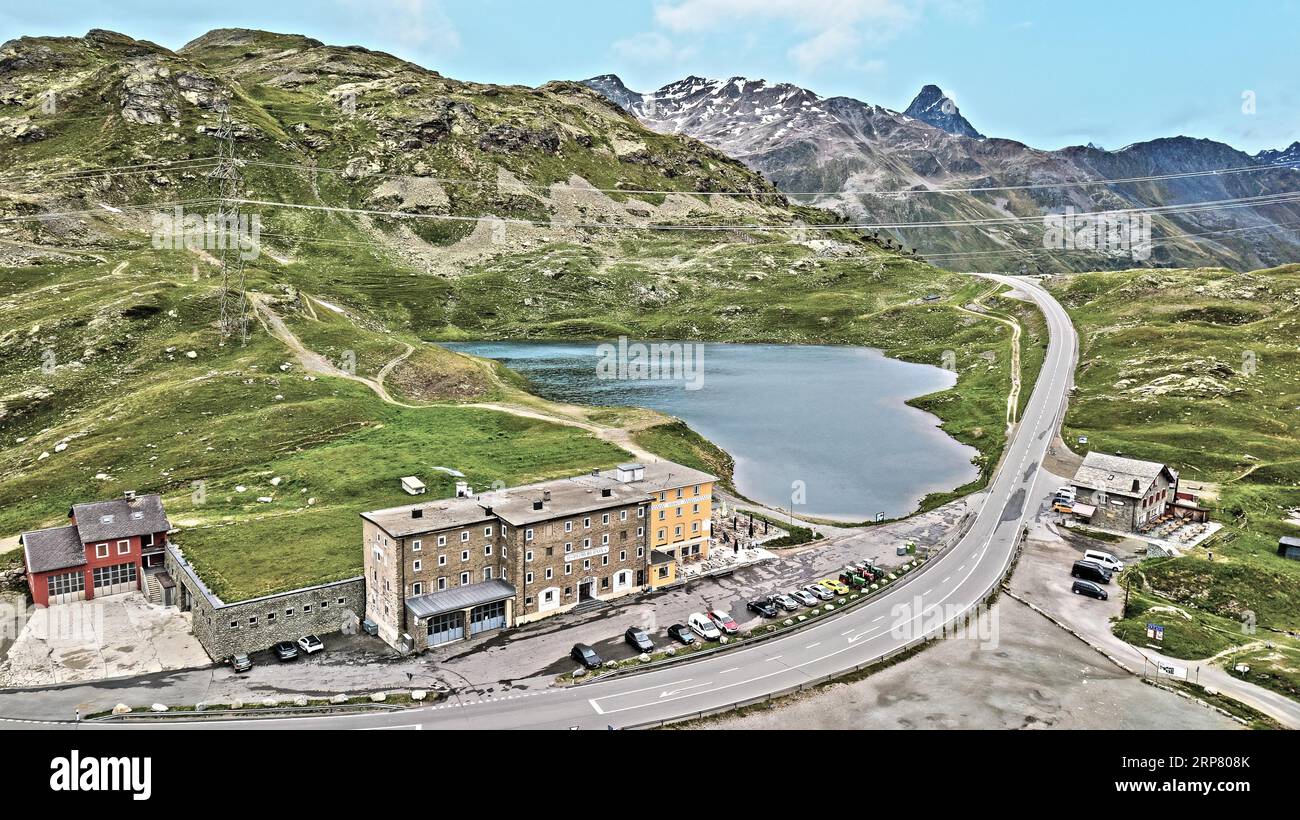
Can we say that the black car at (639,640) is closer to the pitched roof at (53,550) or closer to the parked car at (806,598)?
the parked car at (806,598)

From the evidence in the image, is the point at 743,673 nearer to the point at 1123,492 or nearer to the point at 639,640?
the point at 639,640

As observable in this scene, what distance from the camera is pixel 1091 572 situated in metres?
72.8

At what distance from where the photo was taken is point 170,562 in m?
69.4

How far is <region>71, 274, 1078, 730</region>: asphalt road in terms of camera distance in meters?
48.8

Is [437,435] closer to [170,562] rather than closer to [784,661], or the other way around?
[170,562]

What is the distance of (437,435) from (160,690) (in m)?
63.2

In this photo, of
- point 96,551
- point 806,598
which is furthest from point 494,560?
point 96,551

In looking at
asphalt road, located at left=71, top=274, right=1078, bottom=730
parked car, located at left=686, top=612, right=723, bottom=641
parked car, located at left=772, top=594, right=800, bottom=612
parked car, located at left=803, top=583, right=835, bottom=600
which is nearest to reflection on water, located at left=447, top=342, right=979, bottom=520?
asphalt road, located at left=71, top=274, right=1078, bottom=730

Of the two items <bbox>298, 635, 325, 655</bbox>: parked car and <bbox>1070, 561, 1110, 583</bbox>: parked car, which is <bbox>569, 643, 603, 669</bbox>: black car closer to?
<bbox>298, 635, 325, 655</bbox>: parked car

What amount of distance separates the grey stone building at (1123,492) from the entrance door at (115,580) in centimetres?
9789

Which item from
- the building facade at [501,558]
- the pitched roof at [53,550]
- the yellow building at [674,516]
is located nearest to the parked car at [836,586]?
the yellow building at [674,516]

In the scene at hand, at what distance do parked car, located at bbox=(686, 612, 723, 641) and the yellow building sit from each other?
34.3 feet
